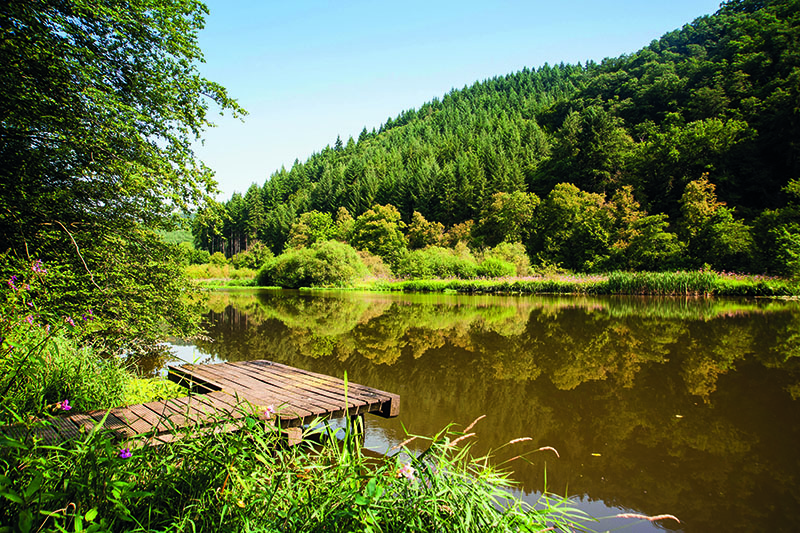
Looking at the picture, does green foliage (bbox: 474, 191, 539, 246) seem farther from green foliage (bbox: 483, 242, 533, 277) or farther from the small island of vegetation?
green foliage (bbox: 483, 242, 533, 277)

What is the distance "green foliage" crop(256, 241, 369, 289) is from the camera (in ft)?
109

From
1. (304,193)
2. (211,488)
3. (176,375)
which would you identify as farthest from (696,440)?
(304,193)

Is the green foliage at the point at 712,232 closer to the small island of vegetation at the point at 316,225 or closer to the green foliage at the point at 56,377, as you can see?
the small island of vegetation at the point at 316,225

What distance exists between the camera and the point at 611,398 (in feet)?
15.0

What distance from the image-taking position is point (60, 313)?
4.41 m

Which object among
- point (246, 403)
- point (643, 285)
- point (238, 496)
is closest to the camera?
point (238, 496)

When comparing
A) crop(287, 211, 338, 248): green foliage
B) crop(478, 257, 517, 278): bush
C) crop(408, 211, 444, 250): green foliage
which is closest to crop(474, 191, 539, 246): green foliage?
crop(408, 211, 444, 250): green foliage

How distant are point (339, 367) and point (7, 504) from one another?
4719 millimetres

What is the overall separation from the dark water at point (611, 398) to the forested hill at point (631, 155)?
3.54m

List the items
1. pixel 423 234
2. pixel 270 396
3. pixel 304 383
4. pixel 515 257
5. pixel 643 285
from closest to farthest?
pixel 270 396 → pixel 304 383 → pixel 643 285 → pixel 515 257 → pixel 423 234

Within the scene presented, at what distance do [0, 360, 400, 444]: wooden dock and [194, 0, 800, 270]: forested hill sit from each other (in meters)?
2.80

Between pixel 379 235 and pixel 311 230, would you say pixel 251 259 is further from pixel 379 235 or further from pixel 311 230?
pixel 379 235

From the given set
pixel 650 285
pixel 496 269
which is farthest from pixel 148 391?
pixel 496 269

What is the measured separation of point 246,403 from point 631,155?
40.5m
